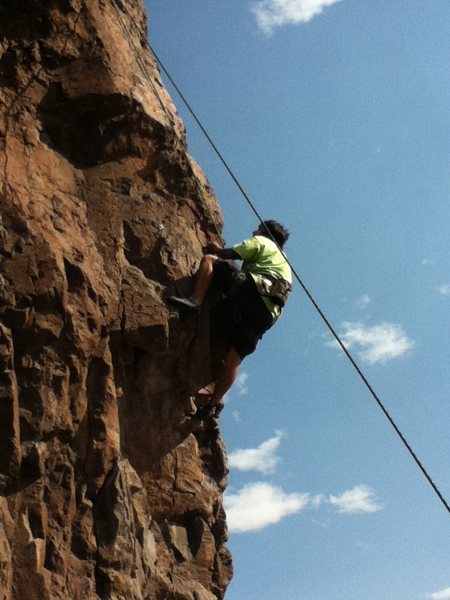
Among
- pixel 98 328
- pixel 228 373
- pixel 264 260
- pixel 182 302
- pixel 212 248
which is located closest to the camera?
pixel 98 328

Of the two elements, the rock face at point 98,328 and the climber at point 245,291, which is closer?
the rock face at point 98,328

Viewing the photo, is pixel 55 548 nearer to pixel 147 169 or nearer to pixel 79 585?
pixel 79 585

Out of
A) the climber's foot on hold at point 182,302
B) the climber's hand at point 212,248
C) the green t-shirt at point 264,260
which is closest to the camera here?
the climber's foot on hold at point 182,302

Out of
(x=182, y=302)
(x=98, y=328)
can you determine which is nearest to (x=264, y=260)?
(x=182, y=302)

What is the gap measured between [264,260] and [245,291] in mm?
539

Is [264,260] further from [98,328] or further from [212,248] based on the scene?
[98,328]

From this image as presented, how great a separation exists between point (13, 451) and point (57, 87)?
13.7 ft

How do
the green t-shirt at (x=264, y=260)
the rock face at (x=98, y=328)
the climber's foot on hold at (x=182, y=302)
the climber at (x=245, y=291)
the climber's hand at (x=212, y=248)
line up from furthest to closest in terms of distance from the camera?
the climber's hand at (x=212, y=248) < the green t-shirt at (x=264, y=260) < the climber at (x=245, y=291) < the climber's foot on hold at (x=182, y=302) < the rock face at (x=98, y=328)

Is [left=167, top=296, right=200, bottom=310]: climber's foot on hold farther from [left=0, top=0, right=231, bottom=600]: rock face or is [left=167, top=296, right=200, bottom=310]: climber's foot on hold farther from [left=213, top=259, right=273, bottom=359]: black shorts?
[left=213, top=259, right=273, bottom=359]: black shorts

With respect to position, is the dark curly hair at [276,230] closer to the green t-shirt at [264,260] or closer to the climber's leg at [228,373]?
the green t-shirt at [264,260]

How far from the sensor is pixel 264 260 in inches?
398

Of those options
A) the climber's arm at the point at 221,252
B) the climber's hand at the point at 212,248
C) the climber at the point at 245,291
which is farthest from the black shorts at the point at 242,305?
the climber's hand at the point at 212,248

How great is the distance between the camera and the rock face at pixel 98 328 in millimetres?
7750

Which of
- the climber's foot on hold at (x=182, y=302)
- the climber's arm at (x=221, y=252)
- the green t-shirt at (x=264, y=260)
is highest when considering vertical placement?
the climber's arm at (x=221, y=252)
